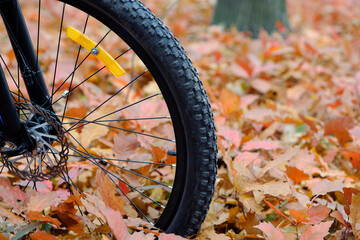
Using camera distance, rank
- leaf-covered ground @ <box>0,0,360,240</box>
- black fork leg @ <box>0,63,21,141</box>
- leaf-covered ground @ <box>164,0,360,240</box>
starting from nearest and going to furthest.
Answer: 1. black fork leg @ <box>0,63,21,141</box>
2. leaf-covered ground @ <box>0,0,360,240</box>
3. leaf-covered ground @ <box>164,0,360,240</box>

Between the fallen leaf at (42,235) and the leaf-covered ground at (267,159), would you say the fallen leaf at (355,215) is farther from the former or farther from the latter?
the fallen leaf at (42,235)

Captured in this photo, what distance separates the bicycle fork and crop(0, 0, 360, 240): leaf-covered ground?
206mm

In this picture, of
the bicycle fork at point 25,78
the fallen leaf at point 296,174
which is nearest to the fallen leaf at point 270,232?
the fallen leaf at point 296,174

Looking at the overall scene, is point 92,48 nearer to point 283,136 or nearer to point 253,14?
point 283,136

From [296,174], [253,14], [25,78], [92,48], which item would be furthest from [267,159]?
[253,14]

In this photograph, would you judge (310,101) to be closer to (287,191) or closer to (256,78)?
(256,78)

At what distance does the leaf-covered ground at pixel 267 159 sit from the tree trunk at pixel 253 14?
164 mm

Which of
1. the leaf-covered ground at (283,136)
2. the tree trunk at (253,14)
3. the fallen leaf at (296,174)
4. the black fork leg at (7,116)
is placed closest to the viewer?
the black fork leg at (7,116)

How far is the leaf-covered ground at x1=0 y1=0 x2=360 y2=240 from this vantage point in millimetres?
1330

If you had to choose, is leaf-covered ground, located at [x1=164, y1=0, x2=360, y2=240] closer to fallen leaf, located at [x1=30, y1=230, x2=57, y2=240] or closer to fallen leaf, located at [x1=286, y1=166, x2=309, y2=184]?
fallen leaf, located at [x1=286, y1=166, x2=309, y2=184]

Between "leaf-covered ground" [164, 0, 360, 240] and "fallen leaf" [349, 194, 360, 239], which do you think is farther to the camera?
"leaf-covered ground" [164, 0, 360, 240]

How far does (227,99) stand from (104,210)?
135cm

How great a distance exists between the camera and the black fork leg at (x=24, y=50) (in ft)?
4.12

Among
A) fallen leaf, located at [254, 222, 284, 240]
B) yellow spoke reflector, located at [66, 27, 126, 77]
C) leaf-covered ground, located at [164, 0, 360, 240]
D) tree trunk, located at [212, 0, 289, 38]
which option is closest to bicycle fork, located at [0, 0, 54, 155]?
yellow spoke reflector, located at [66, 27, 126, 77]
